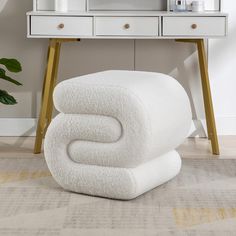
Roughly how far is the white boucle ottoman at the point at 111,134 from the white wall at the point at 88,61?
1.27 m

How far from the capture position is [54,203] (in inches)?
114

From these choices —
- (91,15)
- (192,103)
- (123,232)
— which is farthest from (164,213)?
(192,103)

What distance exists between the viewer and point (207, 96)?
4023 mm

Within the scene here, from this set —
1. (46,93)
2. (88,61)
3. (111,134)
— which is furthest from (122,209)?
(88,61)

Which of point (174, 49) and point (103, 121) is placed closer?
point (103, 121)

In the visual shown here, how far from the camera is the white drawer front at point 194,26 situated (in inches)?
151

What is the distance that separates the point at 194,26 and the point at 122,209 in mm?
1429

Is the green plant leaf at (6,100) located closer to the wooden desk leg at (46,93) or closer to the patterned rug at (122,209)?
the wooden desk leg at (46,93)

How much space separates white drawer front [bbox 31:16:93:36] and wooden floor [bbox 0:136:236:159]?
27.4 inches

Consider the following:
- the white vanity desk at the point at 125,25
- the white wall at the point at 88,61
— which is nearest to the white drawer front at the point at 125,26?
the white vanity desk at the point at 125,25

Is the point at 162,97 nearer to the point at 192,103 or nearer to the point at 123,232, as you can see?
the point at 123,232

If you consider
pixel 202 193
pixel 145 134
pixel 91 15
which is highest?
pixel 91 15

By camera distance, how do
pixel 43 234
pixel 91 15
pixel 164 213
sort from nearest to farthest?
pixel 43 234, pixel 164 213, pixel 91 15

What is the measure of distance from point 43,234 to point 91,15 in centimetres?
168
